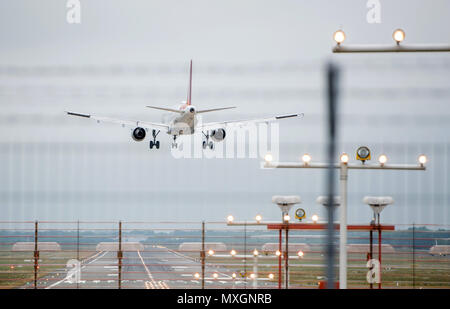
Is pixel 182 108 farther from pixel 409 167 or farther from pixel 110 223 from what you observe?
pixel 409 167

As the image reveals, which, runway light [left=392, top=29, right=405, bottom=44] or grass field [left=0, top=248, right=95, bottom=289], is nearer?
runway light [left=392, top=29, right=405, bottom=44]

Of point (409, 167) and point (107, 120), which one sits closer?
point (409, 167)

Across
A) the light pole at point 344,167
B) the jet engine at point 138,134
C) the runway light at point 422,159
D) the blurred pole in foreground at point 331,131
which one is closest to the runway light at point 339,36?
the light pole at point 344,167

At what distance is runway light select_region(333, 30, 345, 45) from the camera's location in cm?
1103

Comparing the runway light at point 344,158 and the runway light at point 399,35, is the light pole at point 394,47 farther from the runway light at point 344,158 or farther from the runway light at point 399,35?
the runway light at point 344,158

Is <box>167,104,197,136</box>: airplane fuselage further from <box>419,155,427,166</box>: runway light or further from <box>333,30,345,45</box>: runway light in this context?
<box>333,30,345,45</box>: runway light

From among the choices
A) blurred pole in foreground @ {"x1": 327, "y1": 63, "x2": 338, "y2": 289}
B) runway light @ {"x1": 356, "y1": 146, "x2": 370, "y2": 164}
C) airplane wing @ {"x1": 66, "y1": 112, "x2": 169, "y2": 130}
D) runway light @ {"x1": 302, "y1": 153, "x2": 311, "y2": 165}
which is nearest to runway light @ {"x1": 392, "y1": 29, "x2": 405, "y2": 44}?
runway light @ {"x1": 302, "y1": 153, "x2": 311, "y2": 165}

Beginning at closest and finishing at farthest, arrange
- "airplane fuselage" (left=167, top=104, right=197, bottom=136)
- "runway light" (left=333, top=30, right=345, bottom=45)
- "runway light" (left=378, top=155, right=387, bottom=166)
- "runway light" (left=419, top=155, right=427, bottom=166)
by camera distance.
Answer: "runway light" (left=333, top=30, right=345, bottom=45), "runway light" (left=378, top=155, right=387, bottom=166), "runway light" (left=419, top=155, right=427, bottom=166), "airplane fuselage" (left=167, top=104, right=197, bottom=136)

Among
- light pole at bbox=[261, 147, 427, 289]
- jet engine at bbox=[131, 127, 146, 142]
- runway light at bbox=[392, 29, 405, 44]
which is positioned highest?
runway light at bbox=[392, 29, 405, 44]

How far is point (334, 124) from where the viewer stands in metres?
5.09

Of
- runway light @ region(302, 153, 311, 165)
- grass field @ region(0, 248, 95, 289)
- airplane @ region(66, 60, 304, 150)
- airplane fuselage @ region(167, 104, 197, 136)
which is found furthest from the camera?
airplane fuselage @ region(167, 104, 197, 136)
